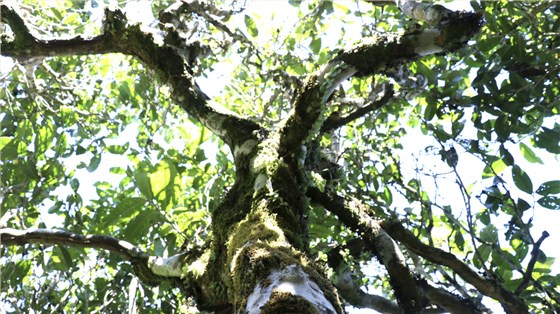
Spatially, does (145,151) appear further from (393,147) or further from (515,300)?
(515,300)

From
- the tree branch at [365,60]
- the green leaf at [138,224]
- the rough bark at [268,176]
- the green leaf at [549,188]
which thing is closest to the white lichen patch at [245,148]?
the rough bark at [268,176]

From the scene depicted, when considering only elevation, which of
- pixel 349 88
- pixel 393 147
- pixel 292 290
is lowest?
pixel 292 290

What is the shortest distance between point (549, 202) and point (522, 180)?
0.23 m

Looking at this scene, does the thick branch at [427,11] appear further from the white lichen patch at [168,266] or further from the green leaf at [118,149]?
the green leaf at [118,149]

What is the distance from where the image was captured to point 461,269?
284cm

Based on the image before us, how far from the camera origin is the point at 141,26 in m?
3.51

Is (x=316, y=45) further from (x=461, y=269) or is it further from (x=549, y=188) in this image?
(x=461, y=269)

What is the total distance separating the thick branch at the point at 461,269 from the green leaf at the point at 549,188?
0.99 metres

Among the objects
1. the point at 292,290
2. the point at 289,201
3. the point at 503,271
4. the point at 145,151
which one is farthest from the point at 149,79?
Result: the point at 292,290

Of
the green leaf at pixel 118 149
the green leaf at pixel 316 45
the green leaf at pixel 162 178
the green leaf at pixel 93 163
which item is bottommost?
the green leaf at pixel 162 178

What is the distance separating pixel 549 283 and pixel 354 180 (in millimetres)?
1633

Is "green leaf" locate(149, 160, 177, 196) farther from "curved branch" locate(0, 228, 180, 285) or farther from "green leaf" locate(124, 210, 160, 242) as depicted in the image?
"curved branch" locate(0, 228, 180, 285)

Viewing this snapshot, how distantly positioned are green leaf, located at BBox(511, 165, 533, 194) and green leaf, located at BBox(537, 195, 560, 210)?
0.35ft

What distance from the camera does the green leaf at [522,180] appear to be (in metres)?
3.42
